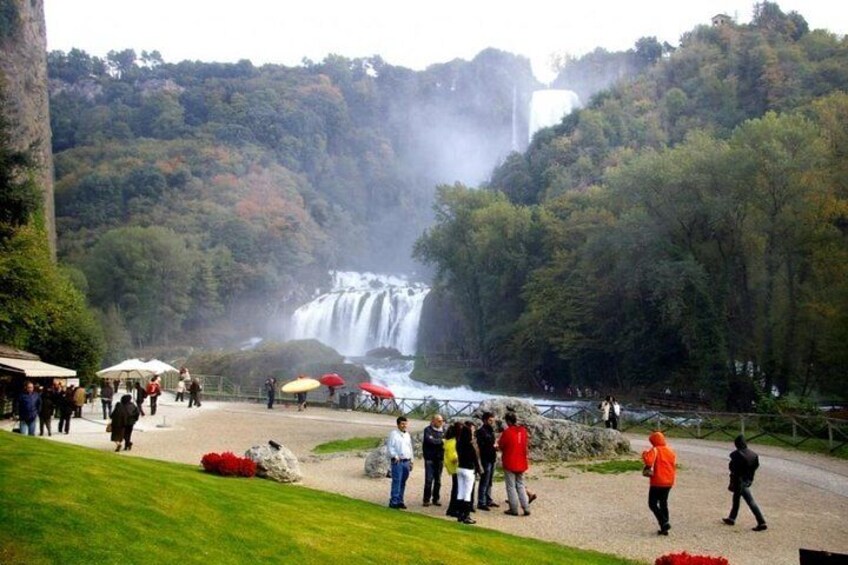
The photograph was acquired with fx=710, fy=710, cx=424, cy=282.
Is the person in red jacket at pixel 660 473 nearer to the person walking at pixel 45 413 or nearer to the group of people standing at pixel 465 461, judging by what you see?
the group of people standing at pixel 465 461

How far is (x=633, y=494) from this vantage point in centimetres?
1592

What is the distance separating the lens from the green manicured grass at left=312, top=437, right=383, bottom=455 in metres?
23.0

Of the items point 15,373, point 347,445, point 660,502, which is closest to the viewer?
point 660,502

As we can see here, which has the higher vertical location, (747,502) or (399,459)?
(399,459)

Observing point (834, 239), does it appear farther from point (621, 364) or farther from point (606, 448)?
point (606, 448)

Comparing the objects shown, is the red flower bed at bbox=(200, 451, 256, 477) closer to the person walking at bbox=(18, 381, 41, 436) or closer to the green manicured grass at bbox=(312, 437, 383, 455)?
the green manicured grass at bbox=(312, 437, 383, 455)

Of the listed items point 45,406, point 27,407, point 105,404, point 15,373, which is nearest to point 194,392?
point 105,404

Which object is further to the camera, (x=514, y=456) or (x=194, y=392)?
(x=194, y=392)

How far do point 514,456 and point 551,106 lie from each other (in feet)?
441

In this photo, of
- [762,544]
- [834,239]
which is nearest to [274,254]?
[834,239]

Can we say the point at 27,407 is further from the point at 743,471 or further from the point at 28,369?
the point at 743,471

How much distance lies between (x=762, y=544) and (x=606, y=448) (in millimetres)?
10047

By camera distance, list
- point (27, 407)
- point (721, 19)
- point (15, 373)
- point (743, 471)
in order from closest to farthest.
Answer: point (743, 471), point (27, 407), point (15, 373), point (721, 19)

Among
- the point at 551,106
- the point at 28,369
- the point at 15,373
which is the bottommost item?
the point at 15,373
